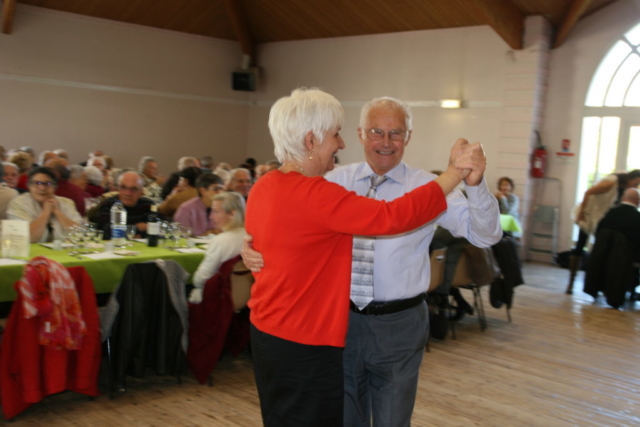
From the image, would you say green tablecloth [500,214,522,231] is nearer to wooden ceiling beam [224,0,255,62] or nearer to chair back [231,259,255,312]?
chair back [231,259,255,312]

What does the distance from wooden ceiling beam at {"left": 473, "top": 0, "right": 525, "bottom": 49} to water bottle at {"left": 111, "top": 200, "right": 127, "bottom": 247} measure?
249 inches

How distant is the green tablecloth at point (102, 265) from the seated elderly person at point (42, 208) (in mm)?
315

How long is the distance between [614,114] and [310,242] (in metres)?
9.32

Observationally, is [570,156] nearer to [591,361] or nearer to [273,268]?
[591,361]

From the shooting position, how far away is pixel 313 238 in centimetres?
165

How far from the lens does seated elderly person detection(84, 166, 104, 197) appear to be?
314 inches

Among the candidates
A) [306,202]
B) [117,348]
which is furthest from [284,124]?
[117,348]

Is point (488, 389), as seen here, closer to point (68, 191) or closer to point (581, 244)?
point (581, 244)

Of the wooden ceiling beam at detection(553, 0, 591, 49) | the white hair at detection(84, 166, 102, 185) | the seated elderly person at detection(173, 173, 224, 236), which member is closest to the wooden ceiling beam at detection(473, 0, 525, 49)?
the wooden ceiling beam at detection(553, 0, 591, 49)

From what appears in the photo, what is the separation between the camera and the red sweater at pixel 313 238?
1.61 metres

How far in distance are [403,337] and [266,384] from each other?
1.83ft

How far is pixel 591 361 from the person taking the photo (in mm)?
4988

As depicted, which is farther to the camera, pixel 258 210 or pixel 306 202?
pixel 258 210

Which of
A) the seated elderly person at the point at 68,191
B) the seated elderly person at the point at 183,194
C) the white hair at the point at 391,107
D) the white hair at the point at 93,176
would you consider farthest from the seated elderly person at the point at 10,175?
the white hair at the point at 391,107
